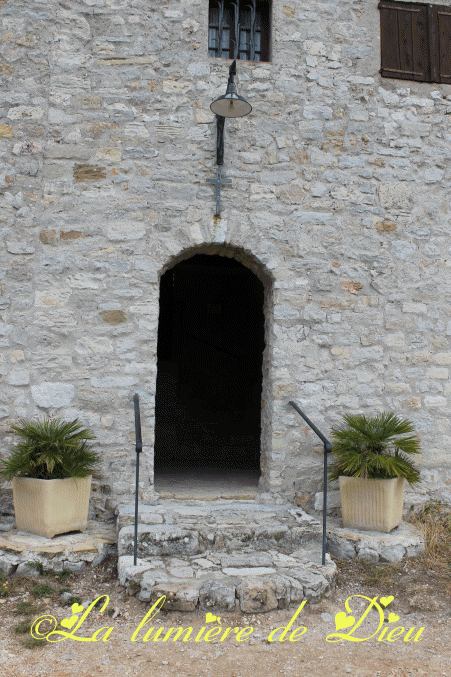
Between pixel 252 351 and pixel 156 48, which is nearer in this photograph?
pixel 156 48

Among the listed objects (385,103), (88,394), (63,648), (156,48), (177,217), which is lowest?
(63,648)

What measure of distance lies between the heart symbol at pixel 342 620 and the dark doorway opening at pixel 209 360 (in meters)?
3.77

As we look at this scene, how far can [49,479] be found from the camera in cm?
376

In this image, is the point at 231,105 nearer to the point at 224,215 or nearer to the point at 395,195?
the point at 224,215

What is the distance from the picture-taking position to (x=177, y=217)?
4469mm

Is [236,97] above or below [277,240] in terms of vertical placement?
above

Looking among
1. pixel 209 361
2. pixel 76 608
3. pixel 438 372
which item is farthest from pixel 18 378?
pixel 209 361

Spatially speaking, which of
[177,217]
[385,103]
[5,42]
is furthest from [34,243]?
[385,103]

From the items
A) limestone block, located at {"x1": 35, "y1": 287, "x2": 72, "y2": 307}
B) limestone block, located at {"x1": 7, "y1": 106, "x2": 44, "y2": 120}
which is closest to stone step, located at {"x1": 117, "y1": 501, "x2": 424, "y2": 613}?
limestone block, located at {"x1": 35, "y1": 287, "x2": 72, "y2": 307}

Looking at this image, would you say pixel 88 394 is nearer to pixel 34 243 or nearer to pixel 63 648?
pixel 34 243

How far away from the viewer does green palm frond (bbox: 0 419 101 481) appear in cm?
374

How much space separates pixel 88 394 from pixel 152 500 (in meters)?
1.00

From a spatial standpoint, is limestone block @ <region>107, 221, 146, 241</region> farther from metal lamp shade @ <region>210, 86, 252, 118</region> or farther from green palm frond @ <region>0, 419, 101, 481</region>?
green palm frond @ <region>0, 419, 101, 481</region>

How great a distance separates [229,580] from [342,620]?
0.71 m
